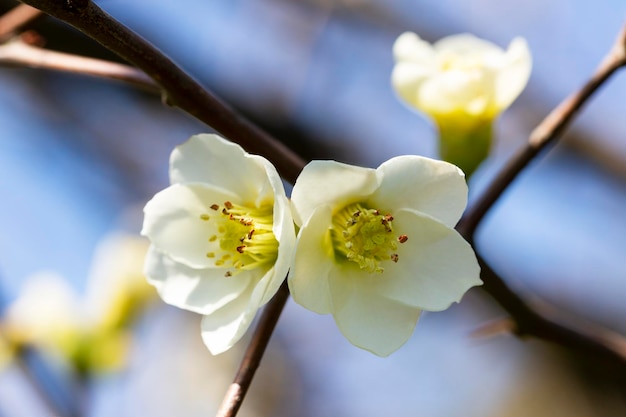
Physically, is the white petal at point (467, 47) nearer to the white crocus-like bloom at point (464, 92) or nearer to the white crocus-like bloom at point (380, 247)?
the white crocus-like bloom at point (464, 92)

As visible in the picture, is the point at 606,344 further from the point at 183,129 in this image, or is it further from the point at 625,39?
the point at 183,129

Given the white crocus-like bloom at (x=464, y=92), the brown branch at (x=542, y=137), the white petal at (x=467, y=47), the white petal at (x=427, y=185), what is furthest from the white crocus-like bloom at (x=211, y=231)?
the white petal at (x=467, y=47)

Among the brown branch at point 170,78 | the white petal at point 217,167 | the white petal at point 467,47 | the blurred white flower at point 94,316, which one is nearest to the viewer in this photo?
the brown branch at point 170,78

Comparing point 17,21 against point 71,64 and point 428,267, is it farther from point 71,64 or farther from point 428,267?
point 428,267

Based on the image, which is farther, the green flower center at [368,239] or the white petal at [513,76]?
the white petal at [513,76]

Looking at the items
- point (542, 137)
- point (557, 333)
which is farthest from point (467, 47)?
point (557, 333)

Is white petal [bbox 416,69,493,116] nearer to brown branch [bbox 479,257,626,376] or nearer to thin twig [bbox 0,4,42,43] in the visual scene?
brown branch [bbox 479,257,626,376]
